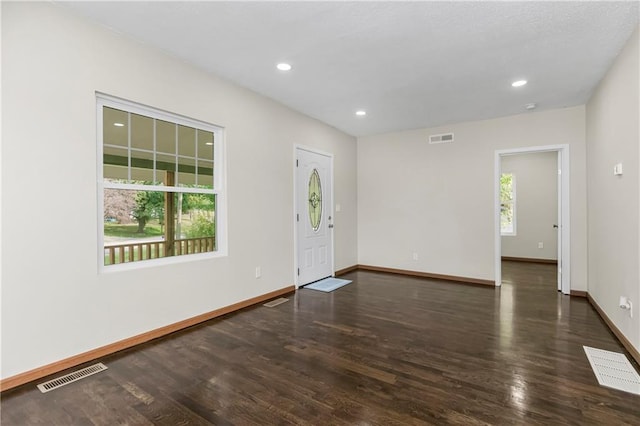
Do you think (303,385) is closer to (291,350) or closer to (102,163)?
(291,350)

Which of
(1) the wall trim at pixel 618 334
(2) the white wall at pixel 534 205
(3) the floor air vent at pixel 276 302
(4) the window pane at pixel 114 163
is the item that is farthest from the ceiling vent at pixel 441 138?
(4) the window pane at pixel 114 163

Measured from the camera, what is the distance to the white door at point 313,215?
483cm

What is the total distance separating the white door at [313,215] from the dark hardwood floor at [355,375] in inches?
51.8

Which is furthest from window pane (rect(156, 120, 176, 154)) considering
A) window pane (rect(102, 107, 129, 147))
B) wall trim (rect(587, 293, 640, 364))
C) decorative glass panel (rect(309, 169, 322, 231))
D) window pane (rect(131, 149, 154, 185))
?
wall trim (rect(587, 293, 640, 364))

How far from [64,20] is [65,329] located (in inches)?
92.2

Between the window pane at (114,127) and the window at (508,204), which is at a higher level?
the window pane at (114,127)

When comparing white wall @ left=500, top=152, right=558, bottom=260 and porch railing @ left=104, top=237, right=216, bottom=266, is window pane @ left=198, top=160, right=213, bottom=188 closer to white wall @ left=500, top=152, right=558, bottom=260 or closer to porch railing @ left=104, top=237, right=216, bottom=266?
porch railing @ left=104, top=237, right=216, bottom=266

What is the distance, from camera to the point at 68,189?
2.39m

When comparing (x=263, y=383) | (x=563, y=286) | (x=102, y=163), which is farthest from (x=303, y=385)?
(x=563, y=286)

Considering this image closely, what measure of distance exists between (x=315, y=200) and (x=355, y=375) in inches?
130

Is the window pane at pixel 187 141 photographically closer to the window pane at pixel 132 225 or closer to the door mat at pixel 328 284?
the window pane at pixel 132 225

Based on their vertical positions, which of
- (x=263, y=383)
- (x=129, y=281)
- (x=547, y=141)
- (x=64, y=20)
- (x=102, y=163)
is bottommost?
(x=263, y=383)

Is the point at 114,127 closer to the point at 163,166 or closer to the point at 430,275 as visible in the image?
the point at 163,166

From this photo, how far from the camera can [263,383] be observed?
→ 218 centimetres
